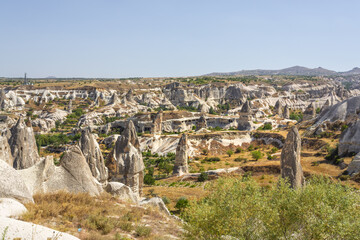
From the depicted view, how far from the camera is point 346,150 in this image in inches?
1410

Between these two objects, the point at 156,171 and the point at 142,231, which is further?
the point at 156,171

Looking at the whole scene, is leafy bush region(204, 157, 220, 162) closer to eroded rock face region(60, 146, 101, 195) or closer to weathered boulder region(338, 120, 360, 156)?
weathered boulder region(338, 120, 360, 156)

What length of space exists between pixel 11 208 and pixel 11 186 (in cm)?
110

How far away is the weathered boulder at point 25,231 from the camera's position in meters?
7.02

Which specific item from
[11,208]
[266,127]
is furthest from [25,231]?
[266,127]

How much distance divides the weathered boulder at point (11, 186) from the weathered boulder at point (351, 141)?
3729 cm

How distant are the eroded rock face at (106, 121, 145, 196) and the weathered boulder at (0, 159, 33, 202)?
11355 millimetres

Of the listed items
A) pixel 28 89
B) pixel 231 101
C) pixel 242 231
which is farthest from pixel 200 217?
pixel 28 89

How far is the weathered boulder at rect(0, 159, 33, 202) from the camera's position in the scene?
9.34 m

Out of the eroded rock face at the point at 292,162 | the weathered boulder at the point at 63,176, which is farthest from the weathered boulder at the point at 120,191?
the eroded rock face at the point at 292,162

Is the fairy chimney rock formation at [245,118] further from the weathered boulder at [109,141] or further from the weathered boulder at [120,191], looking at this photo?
the weathered boulder at [120,191]

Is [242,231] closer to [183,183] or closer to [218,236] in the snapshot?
[218,236]

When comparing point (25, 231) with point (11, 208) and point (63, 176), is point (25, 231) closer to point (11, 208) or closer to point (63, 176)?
point (11, 208)

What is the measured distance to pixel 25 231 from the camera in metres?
7.27
